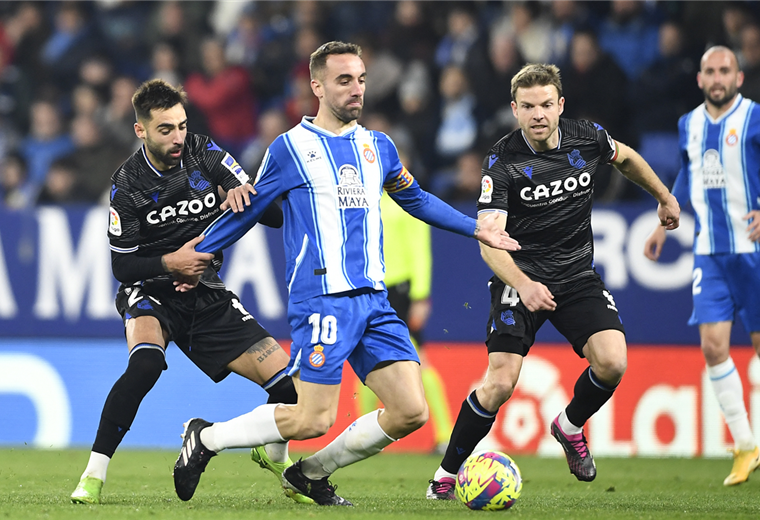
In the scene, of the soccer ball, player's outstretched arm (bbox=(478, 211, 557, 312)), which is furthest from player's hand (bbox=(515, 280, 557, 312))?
the soccer ball

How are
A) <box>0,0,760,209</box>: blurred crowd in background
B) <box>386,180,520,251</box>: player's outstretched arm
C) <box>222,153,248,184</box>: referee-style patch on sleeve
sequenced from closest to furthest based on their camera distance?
1. <box>386,180,520,251</box>: player's outstretched arm
2. <box>222,153,248,184</box>: referee-style patch on sleeve
3. <box>0,0,760,209</box>: blurred crowd in background

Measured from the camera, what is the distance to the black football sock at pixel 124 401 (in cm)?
A: 538

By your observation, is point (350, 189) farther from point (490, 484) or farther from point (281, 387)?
point (490, 484)

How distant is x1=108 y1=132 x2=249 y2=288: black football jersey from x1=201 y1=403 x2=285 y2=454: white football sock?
101 centimetres

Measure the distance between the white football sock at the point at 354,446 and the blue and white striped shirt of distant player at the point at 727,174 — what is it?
309 centimetres

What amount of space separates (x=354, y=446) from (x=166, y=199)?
170 cm

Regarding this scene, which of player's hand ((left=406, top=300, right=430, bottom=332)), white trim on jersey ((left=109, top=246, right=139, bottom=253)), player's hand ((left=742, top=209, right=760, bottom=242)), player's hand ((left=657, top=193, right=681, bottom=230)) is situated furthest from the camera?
player's hand ((left=406, top=300, right=430, bottom=332))

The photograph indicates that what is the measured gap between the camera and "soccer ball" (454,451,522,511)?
5035 mm

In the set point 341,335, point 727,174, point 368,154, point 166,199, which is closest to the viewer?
point 341,335

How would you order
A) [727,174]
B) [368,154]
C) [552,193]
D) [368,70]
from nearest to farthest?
[368,154], [552,193], [727,174], [368,70]

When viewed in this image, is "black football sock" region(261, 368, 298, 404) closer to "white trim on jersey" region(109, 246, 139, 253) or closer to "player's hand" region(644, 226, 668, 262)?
"white trim on jersey" region(109, 246, 139, 253)

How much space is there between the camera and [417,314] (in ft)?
28.2

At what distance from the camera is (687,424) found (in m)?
8.45

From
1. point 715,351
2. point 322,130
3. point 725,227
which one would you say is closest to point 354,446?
point 322,130
